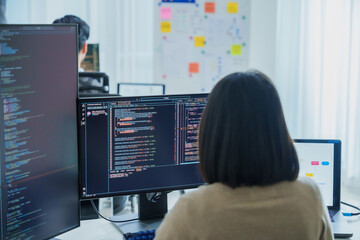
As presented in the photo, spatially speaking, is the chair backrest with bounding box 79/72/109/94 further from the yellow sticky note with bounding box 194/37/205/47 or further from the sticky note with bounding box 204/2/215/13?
the sticky note with bounding box 204/2/215/13

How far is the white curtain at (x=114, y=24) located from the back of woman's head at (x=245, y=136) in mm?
3134

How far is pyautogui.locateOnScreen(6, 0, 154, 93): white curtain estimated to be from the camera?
419 cm

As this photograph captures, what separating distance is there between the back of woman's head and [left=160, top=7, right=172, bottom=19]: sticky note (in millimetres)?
3029

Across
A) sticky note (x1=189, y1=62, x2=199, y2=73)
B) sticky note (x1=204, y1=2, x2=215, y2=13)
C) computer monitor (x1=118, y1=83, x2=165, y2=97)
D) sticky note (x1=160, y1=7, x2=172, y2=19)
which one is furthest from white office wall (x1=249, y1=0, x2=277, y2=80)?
computer monitor (x1=118, y1=83, x2=165, y2=97)

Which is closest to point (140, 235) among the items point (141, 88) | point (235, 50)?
point (141, 88)

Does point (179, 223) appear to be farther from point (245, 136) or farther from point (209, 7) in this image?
point (209, 7)

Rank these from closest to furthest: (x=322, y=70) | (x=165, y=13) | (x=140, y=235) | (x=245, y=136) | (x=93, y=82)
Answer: (x=245, y=136) < (x=140, y=235) < (x=93, y=82) < (x=322, y=70) < (x=165, y=13)

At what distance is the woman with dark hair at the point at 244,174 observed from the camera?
1141mm

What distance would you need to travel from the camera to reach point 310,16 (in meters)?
3.84

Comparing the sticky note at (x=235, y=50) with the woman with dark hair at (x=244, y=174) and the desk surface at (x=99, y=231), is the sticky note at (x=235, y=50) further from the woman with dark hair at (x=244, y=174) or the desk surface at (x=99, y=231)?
the woman with dark hair at (x=244, y=174)

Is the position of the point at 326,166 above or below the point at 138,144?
below

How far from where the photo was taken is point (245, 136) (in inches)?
44.7

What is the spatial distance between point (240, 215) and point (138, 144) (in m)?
0.62

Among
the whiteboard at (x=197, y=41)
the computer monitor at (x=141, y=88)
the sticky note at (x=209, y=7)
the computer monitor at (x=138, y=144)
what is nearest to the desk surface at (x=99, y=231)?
the computer monitor at (x=138, y=144)
